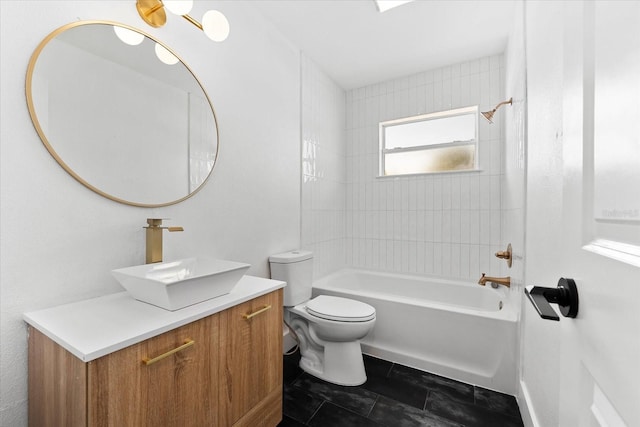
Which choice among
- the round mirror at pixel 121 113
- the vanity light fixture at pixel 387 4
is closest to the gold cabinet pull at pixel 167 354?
the round mirror at pixel 121 113

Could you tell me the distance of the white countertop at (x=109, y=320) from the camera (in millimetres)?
754

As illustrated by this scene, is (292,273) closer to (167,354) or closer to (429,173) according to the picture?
(167,354)

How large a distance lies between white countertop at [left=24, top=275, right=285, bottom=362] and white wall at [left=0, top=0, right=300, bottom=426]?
108mm

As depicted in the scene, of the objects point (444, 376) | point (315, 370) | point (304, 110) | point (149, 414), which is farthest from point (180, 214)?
point (444, 376)

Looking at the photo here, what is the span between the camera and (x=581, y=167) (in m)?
0.46

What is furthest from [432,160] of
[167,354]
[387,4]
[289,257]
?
[167,354]

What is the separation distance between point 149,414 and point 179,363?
148 millimetres

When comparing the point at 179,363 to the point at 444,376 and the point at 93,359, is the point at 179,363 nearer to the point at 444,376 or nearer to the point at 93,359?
the point at 93,359

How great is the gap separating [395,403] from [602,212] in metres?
1.65

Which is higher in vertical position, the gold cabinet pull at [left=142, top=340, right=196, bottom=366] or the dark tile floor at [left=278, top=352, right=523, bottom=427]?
the gold cabinet pull at [left=142, top=340, right=196, bottom=366]

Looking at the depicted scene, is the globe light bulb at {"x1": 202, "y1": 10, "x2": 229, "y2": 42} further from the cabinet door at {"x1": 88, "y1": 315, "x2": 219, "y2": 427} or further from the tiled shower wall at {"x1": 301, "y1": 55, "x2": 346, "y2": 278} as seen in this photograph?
the cabinet door at {"x1": 88, "y1": 315, "x2": 219, "y2": 427}

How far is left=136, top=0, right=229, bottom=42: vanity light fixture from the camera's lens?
1.21 m

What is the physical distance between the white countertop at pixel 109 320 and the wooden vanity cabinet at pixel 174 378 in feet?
0.11

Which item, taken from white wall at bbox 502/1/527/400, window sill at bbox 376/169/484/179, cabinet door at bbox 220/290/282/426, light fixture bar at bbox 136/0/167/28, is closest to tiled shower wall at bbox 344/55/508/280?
window sill at bbox 376/169/484/179
